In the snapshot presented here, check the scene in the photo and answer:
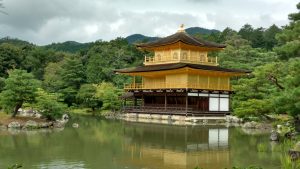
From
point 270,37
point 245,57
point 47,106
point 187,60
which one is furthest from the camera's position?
point 270,37

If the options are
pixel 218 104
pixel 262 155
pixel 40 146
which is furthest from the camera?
pixel 218 104

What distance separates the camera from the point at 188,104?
3803 cm

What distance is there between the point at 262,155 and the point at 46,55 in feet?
191

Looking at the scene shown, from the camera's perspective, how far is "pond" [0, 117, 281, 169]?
13.9 meters

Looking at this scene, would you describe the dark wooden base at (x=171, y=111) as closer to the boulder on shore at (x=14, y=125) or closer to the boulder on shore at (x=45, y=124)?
the boulder on shore at (x=45, y=124)

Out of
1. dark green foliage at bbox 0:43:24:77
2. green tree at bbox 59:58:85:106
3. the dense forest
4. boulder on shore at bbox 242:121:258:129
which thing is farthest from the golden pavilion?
dark green foliage at bbox 0:43:24:77

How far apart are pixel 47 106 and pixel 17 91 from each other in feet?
6.87

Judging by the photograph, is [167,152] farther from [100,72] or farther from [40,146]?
[100,72]

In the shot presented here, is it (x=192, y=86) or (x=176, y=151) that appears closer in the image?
(x=176, y=151)

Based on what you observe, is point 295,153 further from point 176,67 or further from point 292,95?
point 176,67

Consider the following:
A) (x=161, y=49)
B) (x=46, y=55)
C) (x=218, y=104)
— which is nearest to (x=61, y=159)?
(x=218, y=104)

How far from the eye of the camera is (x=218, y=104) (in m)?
37.9

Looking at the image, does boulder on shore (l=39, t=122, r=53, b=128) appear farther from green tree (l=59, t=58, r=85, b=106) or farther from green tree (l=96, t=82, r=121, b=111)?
green tree (l=59, t=58, r=85, b=106)

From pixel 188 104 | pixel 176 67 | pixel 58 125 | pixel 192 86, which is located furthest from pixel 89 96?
pixel 58 125
